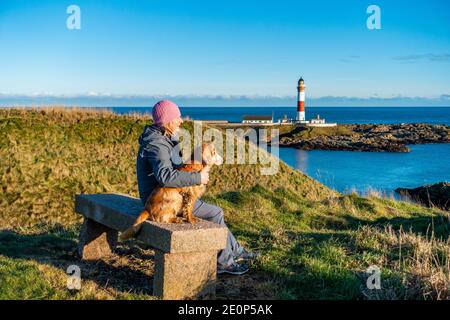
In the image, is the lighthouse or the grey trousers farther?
the lighthouse

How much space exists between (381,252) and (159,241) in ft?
11.5

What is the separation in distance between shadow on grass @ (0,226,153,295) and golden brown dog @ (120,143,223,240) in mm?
721

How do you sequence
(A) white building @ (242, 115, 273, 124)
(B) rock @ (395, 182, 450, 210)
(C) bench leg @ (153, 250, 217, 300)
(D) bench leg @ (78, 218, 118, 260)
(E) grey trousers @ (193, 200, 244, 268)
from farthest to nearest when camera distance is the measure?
(A) white building @ (242, 115, 273, 124) → (B) rock @ (395, 182, 450, 210) → (D) bench leg @ (78, 218, 118, 260) → (E) grey trousers @ (193, 200, 244, 268) → (C) bench leg @ (153, 250, 217, 300)

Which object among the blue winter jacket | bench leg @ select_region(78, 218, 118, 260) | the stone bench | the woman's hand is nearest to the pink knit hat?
the blue winter jacket

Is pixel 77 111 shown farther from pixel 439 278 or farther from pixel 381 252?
pixel 439 278

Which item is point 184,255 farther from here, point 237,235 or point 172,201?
point 237,235

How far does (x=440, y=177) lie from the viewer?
45.5 meters

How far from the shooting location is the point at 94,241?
688 centimetres

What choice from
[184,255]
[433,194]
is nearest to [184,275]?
[184,255]

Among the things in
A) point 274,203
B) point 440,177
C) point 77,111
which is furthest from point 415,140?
point 274,203

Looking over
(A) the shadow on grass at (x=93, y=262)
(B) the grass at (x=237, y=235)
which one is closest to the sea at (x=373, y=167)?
(B) the grass at (x=237, y=235)

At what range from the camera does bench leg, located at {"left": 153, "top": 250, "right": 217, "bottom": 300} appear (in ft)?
16.8

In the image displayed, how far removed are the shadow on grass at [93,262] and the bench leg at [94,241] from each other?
0.43 ft

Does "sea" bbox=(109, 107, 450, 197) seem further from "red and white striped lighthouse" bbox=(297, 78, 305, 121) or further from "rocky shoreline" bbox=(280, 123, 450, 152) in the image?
"red and white striped lighthouse" bbox=(297, 78, 305, 121)
